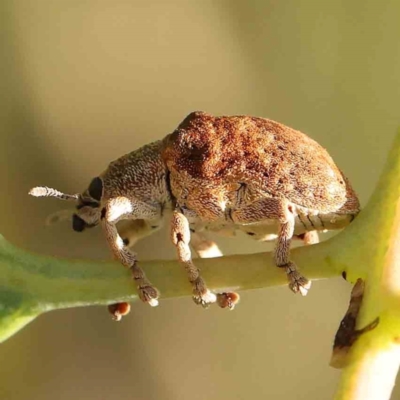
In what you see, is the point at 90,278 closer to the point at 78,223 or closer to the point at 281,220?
the point at 281,220

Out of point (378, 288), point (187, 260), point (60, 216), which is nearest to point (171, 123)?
point (60, 216)

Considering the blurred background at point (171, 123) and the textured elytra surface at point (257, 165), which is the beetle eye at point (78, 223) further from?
the blurred background at point (171, 123)

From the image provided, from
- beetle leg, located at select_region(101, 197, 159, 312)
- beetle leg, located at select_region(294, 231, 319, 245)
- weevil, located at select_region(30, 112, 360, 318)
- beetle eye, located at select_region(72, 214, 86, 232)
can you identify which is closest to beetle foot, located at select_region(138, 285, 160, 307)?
beetle leg, located at select_region(101, 197, 159, 312)

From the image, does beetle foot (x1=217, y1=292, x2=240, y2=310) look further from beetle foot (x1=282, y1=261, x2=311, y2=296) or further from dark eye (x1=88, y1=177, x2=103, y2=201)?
dark eye (x1=88, y1=177, x2=103, y2=201)

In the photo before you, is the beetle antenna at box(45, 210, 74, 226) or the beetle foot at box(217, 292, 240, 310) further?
the beetle antenna at box(45, 210, 74, 226)

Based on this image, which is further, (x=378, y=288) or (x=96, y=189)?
(x=96, y=189)

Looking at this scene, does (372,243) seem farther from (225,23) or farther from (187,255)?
(225,23)
